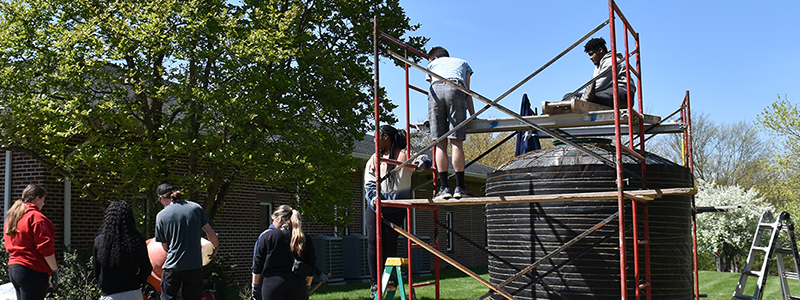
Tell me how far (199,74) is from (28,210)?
481cm

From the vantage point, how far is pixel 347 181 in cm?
1299

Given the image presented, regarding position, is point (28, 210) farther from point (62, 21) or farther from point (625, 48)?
point (625, 48)

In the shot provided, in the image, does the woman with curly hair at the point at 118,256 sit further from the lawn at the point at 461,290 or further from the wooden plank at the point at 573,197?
the lawn at the point at 461,290

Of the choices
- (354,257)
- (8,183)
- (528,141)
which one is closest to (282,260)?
(528,141)

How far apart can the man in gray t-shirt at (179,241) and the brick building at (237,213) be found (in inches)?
101

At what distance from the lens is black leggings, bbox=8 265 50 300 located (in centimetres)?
691

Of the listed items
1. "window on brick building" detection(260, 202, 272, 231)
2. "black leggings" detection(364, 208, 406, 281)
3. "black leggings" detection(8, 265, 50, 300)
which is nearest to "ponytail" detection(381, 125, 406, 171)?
"black leggings" detection(364, 208, 406, 281)

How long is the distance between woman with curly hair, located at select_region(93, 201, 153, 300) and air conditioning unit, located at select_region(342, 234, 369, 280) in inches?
520

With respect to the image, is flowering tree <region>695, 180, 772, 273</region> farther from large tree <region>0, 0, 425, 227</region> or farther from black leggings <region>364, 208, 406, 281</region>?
black leggings <region>364, 208, 406, 281</region>

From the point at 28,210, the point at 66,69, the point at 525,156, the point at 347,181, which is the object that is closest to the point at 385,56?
the point at 347,181

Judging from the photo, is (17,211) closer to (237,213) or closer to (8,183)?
(8,183)

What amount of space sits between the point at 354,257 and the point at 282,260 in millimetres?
12860

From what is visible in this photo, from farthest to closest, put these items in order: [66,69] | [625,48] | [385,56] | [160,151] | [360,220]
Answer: [360,220], [385,56], [160,151], [66,69], [625,48]

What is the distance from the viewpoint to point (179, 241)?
6875 mm
